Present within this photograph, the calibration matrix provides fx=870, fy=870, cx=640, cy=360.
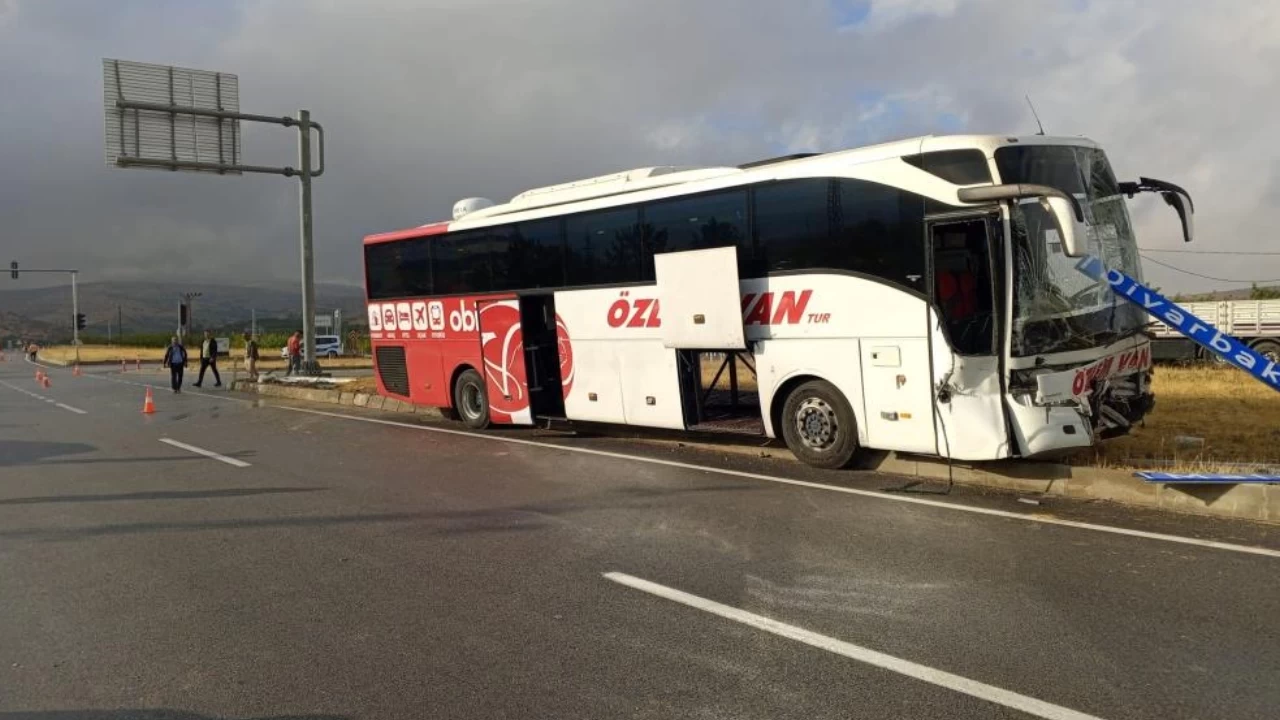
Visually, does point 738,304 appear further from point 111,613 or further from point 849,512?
point 111,613

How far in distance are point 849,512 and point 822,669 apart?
3460 mm

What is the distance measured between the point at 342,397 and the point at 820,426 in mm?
13662

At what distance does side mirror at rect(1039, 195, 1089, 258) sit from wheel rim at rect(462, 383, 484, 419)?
952 cm

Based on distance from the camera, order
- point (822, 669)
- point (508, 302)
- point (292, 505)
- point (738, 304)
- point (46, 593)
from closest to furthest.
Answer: point (822, 669) → point (46, 593) → point (292, 505) → point (738, 304) → point (508, 302)

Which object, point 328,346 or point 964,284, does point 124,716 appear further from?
point 328,346

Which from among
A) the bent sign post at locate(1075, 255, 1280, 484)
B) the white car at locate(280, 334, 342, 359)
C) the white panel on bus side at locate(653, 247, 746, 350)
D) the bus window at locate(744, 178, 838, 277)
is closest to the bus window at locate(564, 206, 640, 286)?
the white panel on bus side at locate(653, 247, 746, 350)

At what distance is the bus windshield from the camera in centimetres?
772

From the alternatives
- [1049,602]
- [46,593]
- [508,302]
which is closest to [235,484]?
[46,593]

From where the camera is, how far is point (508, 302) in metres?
13.2

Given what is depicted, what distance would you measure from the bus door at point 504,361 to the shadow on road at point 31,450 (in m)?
5.80

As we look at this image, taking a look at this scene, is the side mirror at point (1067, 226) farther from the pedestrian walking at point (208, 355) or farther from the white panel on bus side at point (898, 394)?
the pedestrian walking at point (208, 355)

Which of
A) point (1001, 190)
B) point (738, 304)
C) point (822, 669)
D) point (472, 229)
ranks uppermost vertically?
point (472, 229)

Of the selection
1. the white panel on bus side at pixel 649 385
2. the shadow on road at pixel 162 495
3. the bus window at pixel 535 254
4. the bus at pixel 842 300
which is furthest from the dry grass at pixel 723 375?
the shadow on road at pixel 162 495

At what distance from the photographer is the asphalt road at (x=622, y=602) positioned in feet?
12.9
